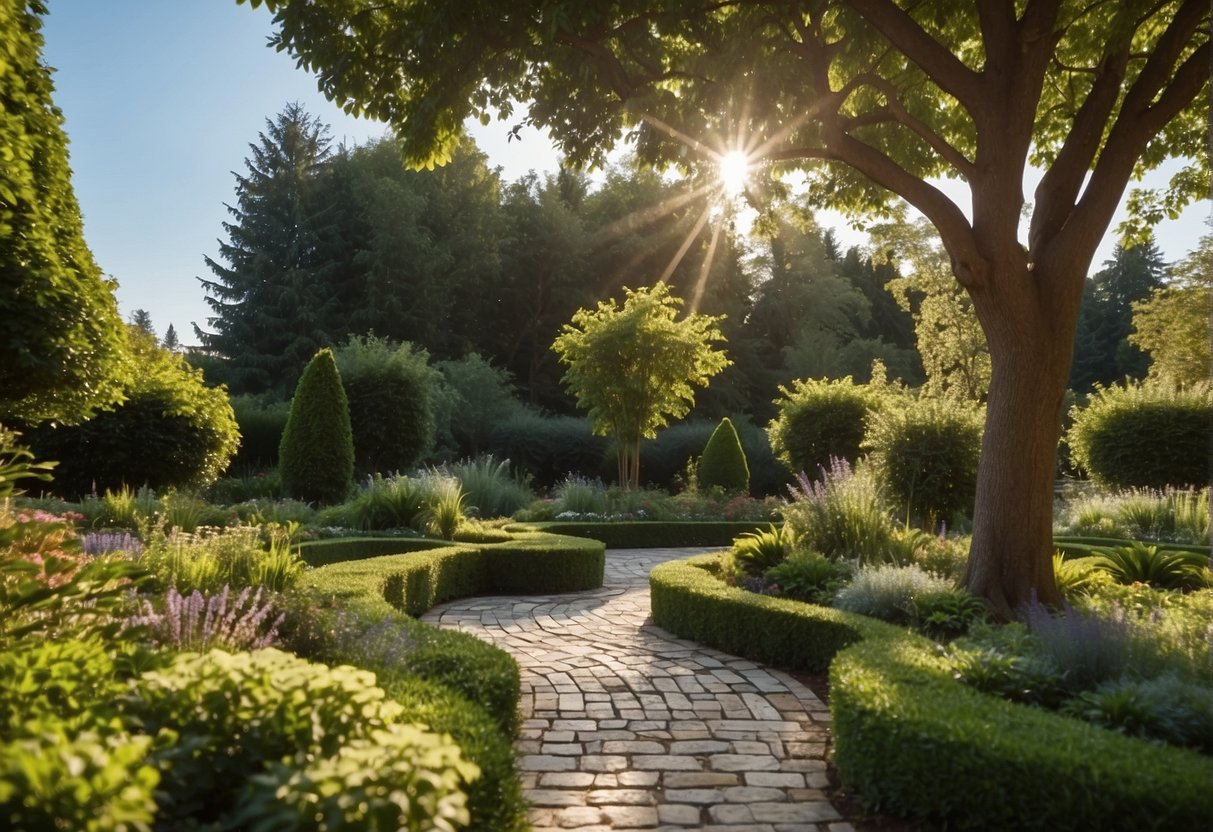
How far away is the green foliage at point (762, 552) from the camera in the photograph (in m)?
8.65

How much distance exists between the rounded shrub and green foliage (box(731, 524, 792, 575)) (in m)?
8.55

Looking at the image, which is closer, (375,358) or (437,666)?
(437,666)

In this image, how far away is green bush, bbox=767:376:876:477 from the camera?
58.9 ft

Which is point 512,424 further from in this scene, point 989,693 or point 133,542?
point 989,693

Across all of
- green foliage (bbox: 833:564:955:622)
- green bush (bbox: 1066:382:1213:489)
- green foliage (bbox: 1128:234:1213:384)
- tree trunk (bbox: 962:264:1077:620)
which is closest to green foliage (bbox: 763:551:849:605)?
green foliage (bbox: 833:564:955:622)

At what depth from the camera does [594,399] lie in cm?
1880

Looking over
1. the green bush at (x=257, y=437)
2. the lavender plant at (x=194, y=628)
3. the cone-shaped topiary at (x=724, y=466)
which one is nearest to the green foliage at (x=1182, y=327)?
the cone-shaped topiary at (x=724, y=466)

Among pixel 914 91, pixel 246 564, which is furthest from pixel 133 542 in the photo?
pixel 914 91

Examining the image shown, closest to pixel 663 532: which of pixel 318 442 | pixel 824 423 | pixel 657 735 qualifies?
pixel 824 423

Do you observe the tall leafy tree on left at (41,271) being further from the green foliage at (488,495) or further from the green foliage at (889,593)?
the green foliage at (488,495)

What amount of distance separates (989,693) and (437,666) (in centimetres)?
274

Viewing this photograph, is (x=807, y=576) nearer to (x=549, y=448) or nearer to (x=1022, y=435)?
(x=1022, y=435)

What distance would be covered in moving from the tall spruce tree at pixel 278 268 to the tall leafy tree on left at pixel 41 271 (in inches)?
925

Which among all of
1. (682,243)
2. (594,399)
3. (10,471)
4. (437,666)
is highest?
(682,243)
